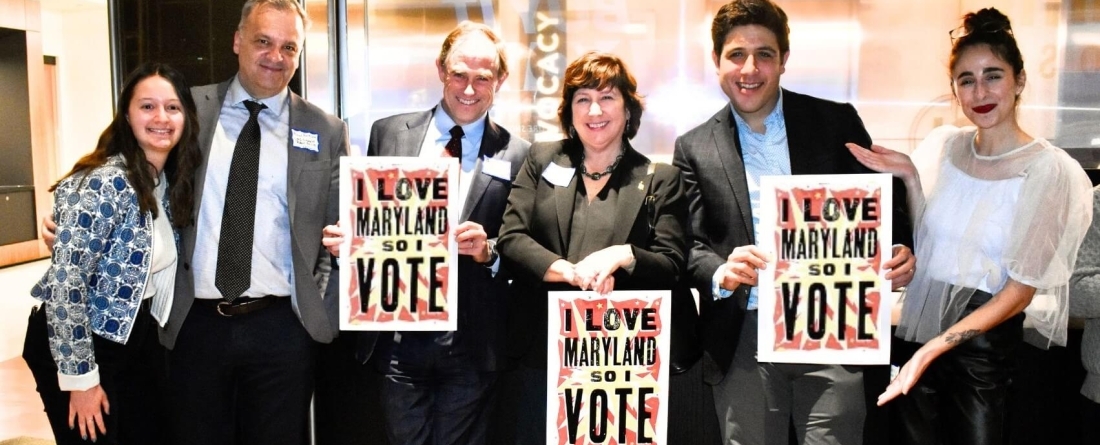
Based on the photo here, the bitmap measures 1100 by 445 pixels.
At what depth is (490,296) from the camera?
251 centimetres

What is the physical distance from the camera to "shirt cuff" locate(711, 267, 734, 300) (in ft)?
7.38

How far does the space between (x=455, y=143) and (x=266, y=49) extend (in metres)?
0.66

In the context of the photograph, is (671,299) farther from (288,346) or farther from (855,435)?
(288,346)

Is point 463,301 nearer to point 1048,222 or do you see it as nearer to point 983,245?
point 983,245

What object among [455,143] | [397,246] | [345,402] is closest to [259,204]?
[397,246]

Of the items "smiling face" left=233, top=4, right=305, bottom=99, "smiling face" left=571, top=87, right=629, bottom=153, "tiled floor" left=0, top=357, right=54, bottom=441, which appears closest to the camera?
"smiling face" left=571, top=87, right=629, bottom=153

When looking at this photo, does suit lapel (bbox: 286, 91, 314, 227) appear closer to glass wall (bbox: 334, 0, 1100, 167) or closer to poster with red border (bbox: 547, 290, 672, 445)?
poster with red border (bbox: 547, 290, 672, 445)

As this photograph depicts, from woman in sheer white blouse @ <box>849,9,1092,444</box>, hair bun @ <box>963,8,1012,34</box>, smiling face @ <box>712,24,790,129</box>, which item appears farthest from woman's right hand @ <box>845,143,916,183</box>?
hair bun @ <box>963,8,1012,34</box>

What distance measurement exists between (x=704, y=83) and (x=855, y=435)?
3.65m

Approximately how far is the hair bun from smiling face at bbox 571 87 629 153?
1.04 m

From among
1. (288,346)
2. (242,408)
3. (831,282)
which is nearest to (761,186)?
(831,282)

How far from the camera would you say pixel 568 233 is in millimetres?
2283

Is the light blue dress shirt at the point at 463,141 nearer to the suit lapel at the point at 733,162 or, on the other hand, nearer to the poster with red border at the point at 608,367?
the poster with red border at the point at 608,367

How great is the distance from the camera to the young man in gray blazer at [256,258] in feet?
7.97
